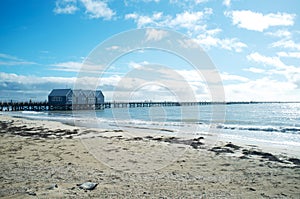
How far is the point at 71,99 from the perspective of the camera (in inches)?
2854

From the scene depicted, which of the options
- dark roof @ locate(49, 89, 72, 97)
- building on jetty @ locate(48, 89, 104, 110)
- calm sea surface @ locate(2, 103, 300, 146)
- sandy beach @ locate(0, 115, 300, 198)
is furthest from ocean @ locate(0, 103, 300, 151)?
dark roof @ locate(49, 89, 72, 97)

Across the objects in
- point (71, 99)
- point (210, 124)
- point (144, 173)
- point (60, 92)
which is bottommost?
point (210, 124)

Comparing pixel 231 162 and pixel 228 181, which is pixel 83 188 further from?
pixel 231 162

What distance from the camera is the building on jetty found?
69875mm

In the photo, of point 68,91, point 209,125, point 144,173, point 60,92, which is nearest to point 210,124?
point 209,125

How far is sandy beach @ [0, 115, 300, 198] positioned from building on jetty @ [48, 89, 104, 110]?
203ft

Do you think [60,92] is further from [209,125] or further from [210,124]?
[209,125]

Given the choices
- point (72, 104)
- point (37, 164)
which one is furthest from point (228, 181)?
point (72, 104)

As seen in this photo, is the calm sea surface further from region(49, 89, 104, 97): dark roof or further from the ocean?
region(49, 89, 104, 97): dark roof

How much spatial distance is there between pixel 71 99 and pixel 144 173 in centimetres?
6938

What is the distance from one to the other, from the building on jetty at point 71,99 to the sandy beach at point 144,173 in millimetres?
61734

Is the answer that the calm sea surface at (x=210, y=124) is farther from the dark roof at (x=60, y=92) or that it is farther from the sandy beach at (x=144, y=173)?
the dark roof at (x=60, y=92)

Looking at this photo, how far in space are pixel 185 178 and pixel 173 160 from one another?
7.92 ft

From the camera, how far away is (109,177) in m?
6.48
